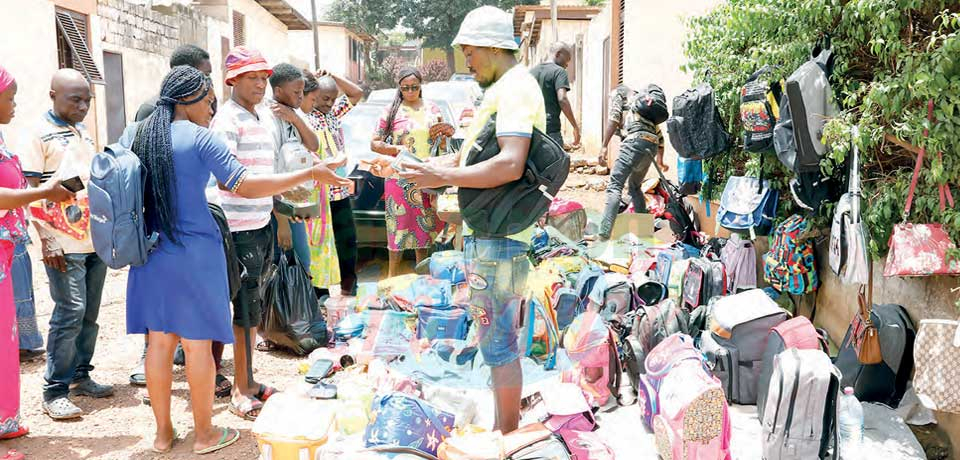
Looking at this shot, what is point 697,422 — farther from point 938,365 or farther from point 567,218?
point 567,218

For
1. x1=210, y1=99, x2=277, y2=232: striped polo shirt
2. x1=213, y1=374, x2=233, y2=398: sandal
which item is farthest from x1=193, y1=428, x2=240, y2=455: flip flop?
x1=210, y1=99, x2=277, y2=232: striped polo shirt

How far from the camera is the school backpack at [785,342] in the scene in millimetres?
3877

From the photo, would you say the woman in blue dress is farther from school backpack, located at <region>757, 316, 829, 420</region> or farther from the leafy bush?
the leafy bush

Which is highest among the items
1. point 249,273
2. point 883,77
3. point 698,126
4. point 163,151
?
point 883,77

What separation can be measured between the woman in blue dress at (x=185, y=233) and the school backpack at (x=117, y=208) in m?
0.10

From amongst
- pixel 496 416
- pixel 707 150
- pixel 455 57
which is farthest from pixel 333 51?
pixel 496 416

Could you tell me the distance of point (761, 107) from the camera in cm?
507

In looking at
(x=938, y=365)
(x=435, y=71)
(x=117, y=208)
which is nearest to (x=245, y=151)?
(x=117, y=208)

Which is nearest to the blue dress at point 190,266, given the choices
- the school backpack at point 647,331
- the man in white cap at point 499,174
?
the man in white cap at point 499,174

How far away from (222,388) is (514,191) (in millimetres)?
2460

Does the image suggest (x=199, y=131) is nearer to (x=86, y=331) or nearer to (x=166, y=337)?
(x=166, y=337)

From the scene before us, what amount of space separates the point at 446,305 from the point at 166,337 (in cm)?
202

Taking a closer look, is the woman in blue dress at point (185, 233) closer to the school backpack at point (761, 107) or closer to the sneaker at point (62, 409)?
the sneaker at point (62, 409)

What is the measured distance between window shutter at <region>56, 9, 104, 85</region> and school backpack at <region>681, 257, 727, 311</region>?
376 inches
